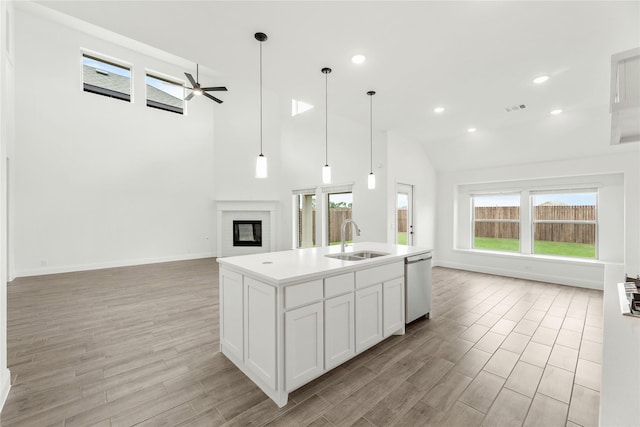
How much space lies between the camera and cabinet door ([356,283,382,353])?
2.47 m

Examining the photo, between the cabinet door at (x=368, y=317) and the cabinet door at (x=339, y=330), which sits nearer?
the cabinet door at (x=339, y=330)

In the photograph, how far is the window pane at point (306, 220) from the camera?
25.1 feet

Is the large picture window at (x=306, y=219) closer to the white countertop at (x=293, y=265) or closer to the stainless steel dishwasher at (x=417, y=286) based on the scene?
the stainless steel dishwasher at (x=417, y=286)

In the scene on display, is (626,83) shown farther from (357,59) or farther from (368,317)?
(368,317)

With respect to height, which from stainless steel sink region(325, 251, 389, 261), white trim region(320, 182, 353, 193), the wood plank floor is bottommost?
the wood plank floor

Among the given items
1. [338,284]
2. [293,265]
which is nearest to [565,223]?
[338,284]

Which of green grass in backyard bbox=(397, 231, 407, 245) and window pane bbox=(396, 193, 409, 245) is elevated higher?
window pane bbox=(396, 193, 409, 245)

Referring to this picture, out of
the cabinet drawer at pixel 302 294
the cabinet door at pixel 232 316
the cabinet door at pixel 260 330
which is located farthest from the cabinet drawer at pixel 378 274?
the cabinet door at pixel 232 316

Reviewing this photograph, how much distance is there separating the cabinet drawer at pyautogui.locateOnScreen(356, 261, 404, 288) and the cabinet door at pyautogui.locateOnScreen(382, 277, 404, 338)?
0.21 ft

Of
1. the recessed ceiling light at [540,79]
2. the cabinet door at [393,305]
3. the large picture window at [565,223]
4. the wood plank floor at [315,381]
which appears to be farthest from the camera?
the large picture window at [565,223]

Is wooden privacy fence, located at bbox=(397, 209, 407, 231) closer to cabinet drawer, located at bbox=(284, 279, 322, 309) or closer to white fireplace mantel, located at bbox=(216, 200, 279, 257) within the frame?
white fireplace mantel, located at bbox=(216, 200, 279, 257)

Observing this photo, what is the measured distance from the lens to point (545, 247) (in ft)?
18.3

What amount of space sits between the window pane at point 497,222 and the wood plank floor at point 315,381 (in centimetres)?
215

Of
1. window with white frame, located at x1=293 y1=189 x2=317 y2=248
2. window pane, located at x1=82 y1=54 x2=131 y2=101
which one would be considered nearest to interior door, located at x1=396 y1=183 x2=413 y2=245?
window with white frame, located at x1=293 y1=189 x2=317 y2=248
